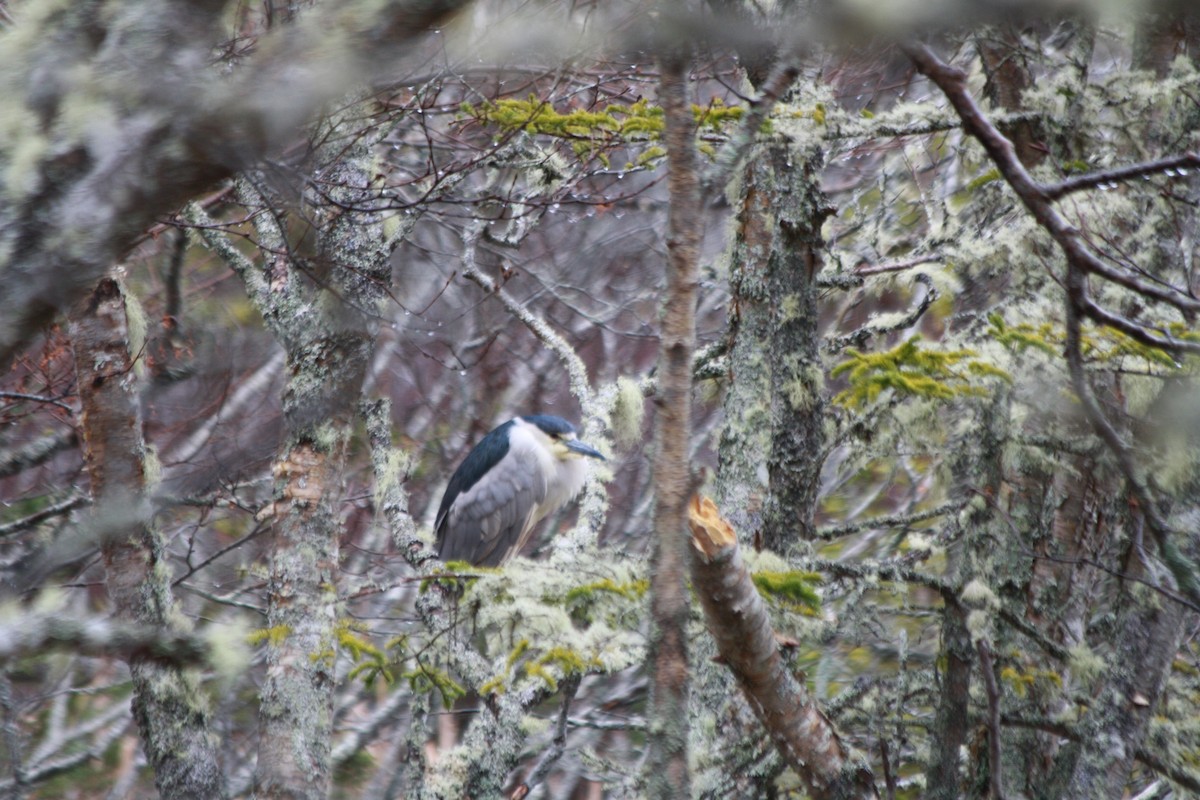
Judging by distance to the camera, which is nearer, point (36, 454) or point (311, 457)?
point (311, 457)

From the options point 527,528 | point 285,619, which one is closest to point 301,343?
point 285,619

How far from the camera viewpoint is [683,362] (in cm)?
167

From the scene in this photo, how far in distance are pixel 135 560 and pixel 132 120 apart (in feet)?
8.31

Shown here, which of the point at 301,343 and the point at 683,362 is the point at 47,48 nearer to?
the point at 683,362

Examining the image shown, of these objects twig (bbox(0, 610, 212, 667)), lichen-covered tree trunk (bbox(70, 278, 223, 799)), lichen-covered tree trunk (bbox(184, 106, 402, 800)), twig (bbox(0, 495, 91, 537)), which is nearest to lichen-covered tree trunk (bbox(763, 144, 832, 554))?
lichen-covered tree trunk (bbox(184, 106, 402, 800))

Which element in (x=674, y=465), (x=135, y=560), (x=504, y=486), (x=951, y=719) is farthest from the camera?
(x=504, y=486)

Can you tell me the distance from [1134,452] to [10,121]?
2.41 meters

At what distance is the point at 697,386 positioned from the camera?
14.2ft

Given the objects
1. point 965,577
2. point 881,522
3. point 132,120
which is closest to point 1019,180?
point 132,120

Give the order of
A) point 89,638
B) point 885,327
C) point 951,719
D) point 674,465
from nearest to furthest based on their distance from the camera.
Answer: point 89,638, point 674,465, point 951,719, point 885,327

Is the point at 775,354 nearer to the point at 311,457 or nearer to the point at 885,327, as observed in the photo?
the point at 885,327

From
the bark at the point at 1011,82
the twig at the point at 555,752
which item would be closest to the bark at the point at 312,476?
the twig at the point at 555,752

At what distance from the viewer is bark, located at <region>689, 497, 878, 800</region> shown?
1.82 m

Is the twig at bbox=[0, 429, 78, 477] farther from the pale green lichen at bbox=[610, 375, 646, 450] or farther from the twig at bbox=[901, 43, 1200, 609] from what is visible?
the twig at bbox=[901, 43, 1200, 609]
